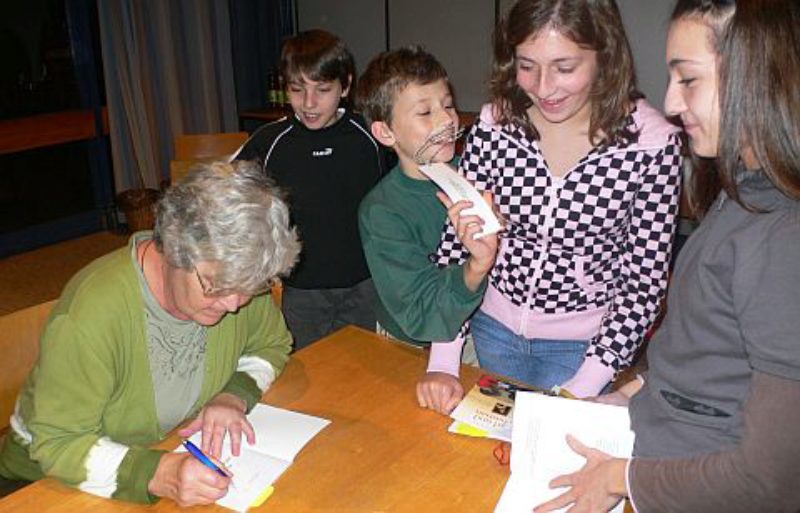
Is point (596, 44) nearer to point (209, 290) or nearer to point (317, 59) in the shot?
point (209, 290)

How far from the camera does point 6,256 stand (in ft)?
15.4

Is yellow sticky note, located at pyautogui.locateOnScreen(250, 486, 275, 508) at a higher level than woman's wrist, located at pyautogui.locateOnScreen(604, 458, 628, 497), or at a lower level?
lower

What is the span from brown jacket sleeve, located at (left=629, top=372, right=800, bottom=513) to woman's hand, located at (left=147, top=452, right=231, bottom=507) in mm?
669

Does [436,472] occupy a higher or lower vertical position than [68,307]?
lower

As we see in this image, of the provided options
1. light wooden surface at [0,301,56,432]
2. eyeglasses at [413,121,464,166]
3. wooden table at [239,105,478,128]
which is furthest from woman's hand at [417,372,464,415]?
wooden table at [239,105,478,128]

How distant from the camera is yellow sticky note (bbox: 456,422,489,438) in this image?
1.35 meters

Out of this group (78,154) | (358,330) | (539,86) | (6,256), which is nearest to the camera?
(539,86)

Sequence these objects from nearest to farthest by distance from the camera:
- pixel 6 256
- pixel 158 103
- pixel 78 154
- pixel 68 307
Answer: pixel 68 307, pixel 6 256, pixel 158 103, pixel 78 154

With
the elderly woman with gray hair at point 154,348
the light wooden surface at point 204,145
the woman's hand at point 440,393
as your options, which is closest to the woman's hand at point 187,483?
the elderly woman with gray hair at point 154,348

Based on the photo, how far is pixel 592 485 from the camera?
3.63ft

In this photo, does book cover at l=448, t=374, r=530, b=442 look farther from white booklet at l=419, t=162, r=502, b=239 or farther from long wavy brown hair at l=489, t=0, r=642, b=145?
long wavy brown hair at l=489, t=0, r=642, b=145

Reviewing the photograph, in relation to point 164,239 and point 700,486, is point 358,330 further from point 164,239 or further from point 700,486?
point 700,486

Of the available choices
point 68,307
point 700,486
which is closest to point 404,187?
point 68,307

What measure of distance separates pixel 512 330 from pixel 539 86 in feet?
1.87
